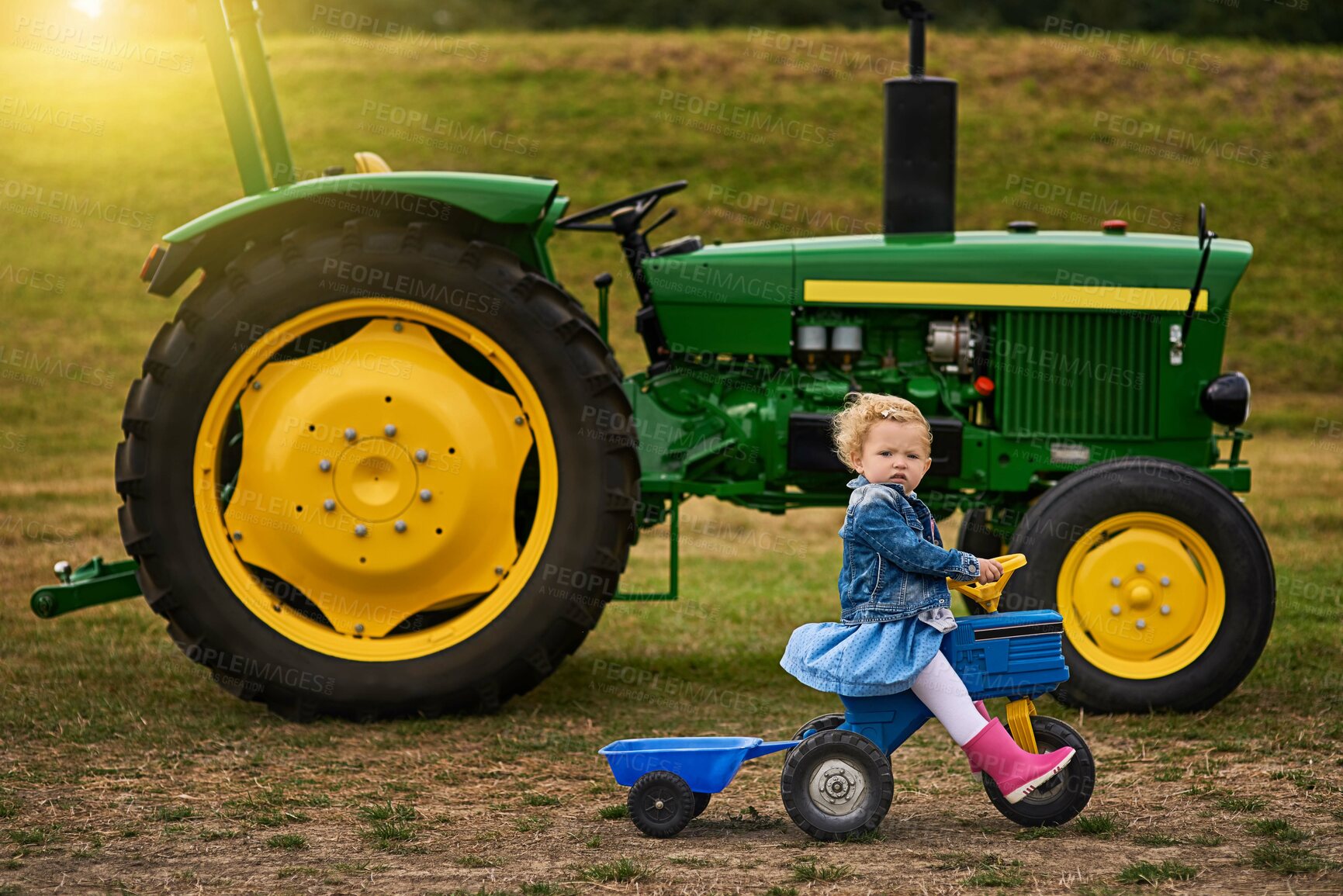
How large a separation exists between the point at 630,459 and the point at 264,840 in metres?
1.67

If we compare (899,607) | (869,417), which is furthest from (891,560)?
(869,417)

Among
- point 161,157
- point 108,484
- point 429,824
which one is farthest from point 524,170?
point 429,824

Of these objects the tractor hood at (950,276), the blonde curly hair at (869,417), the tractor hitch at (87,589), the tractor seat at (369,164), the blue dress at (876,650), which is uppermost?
the tractor seat at (369,164)

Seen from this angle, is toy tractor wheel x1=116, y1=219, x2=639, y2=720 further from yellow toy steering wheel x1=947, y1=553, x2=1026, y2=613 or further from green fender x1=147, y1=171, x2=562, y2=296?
yellow toy steering wheel x1=947, y1=553, x2=1026, y2=613

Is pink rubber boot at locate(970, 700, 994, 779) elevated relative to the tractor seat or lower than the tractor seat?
lower

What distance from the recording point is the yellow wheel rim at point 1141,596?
480 centimetres

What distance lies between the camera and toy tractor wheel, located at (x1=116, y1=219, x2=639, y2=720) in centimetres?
473

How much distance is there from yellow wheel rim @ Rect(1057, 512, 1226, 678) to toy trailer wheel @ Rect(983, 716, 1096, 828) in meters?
1.20

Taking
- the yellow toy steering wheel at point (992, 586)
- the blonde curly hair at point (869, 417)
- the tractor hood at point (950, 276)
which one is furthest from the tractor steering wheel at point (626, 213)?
the yellow toy steering wheel at point (992, 586)

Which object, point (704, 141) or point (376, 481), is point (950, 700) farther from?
point (704, 141)

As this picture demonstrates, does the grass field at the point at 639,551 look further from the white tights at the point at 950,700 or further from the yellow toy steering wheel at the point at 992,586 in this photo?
the yellow toy steering wheel at the point at 992,586

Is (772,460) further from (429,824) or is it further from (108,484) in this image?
(108,484)

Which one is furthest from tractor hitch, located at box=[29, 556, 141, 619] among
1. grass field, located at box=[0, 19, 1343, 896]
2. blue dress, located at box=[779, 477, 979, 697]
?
blue dress, located at box=[779, 477, 979, 697]

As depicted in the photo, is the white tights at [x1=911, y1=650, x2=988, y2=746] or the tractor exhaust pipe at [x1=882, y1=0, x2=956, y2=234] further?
the tractor exhaust pipe at [x1=882, y1=0, x2=956, y2=234]
